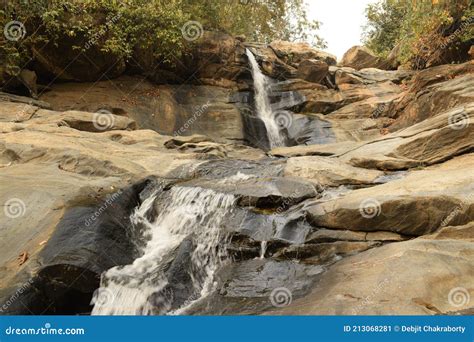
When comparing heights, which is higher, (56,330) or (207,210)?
(207,210)

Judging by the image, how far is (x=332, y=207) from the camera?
7.77 m

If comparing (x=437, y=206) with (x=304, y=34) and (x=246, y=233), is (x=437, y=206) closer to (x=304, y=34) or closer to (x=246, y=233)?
(x=246, y=233)

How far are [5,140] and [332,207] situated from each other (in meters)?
8.87

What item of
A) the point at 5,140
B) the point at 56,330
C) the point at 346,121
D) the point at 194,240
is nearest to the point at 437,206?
the point at 194,240
